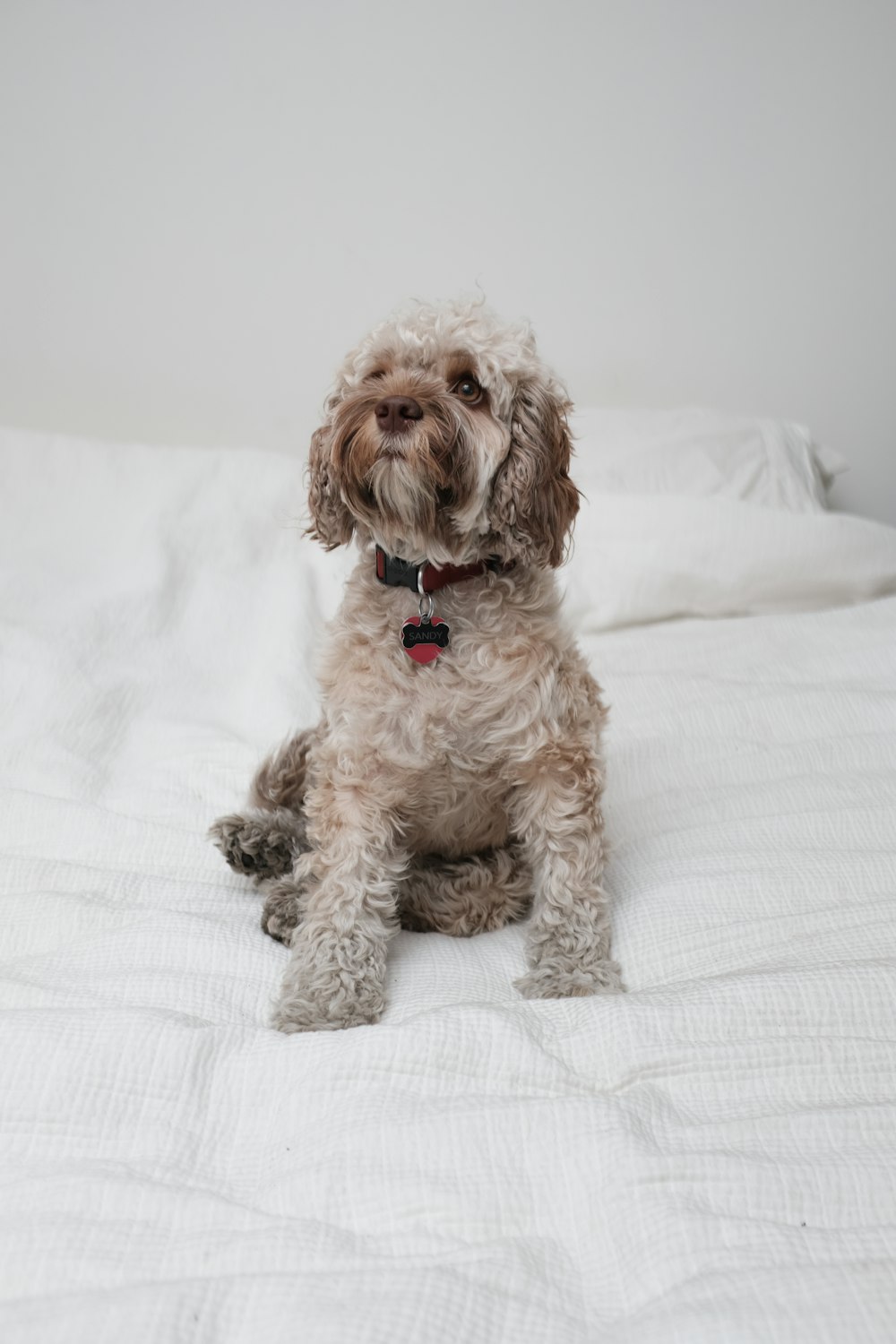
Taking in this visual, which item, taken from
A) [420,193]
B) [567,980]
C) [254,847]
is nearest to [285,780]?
[254,847]

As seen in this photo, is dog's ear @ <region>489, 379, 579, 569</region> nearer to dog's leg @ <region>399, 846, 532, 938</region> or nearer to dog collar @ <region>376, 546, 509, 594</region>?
dog collar @ <region>376, 546, 509, 594</region>

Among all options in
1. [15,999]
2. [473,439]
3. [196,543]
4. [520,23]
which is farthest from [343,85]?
[15,999]

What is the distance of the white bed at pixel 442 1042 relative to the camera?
99cm

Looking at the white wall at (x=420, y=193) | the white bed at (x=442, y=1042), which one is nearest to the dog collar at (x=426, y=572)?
the white bed at (x=442, y=1042)

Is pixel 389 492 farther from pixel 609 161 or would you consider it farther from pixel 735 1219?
pixel 609 161

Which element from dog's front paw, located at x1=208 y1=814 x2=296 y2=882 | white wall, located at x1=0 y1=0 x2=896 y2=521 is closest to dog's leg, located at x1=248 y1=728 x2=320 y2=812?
dog's front paw, located at x1=208 y1=814 x2=296 y2=882

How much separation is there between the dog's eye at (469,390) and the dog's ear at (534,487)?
59 millimetres

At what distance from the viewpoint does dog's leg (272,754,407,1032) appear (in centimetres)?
155

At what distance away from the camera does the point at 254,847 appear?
1.88m

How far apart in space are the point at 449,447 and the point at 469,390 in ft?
0.47

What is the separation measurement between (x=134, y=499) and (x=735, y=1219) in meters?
2.66

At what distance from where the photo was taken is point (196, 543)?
3.10 metres

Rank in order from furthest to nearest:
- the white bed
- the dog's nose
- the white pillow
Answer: the white pillow → the dog's nose → the white bed

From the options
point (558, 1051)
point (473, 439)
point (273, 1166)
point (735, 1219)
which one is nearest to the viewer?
point (735, 1219)
